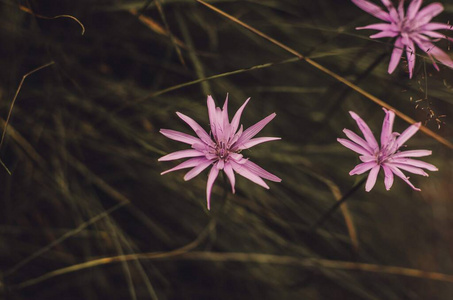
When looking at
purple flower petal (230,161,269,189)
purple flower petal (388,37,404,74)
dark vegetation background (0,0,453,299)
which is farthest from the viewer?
dark vegetation background (0,0,453,299)

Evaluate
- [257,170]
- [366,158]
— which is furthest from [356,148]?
[257,170]

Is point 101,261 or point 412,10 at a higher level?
point 412,10

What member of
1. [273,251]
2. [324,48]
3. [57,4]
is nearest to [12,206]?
[57,4]

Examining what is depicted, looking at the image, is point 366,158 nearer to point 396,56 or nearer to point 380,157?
point 380,157

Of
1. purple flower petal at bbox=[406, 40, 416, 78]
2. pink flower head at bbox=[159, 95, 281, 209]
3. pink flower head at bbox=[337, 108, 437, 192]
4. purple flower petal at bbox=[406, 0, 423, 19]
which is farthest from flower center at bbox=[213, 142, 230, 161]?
purple flower petal at bbox=[406, 0, 423, 19]

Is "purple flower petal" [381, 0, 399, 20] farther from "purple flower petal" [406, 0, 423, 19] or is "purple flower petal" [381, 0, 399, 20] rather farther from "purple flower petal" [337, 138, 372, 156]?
"purple flower petal" [337, 138, 372, 156]

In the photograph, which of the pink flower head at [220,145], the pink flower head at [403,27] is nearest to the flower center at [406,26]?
the pink flower head at [403,27]
